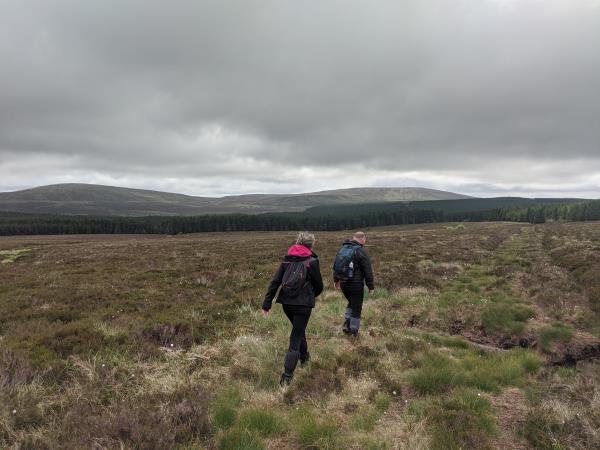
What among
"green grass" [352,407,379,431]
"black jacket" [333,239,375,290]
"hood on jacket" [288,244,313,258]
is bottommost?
"green grass" [352,407,379,431]

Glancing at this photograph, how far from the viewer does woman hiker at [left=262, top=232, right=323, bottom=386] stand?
22.1 ft

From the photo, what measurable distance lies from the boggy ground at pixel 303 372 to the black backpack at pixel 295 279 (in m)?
1.67

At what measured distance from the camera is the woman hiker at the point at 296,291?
22.1 ft

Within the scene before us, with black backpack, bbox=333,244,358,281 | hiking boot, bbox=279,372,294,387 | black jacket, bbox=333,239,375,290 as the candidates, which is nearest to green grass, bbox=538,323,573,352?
black jacket, bbox=333,239,375,290

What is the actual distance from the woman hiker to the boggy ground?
0.44m

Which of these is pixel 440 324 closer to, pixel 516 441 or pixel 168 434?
pixel 516 441

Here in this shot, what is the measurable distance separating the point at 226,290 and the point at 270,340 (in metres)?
6.78

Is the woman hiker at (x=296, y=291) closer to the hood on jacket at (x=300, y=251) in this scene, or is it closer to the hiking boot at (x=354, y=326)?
the hood on jacket at (x=300, y=251)

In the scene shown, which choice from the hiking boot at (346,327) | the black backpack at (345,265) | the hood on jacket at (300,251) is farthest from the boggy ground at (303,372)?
the hood on jacket at (300,251)

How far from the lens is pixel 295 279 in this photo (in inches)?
265

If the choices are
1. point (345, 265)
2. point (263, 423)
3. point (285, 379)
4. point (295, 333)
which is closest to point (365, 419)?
point (263, 423)

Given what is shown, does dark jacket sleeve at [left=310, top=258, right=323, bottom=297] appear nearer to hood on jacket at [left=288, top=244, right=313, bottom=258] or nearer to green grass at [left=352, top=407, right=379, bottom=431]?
hood on jacket at [left=288, top=244, right=313, bottom=258]

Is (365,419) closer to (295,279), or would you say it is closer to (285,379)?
(285,379)

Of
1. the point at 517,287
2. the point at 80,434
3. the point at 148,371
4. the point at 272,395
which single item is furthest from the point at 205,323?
the point at 517,287
